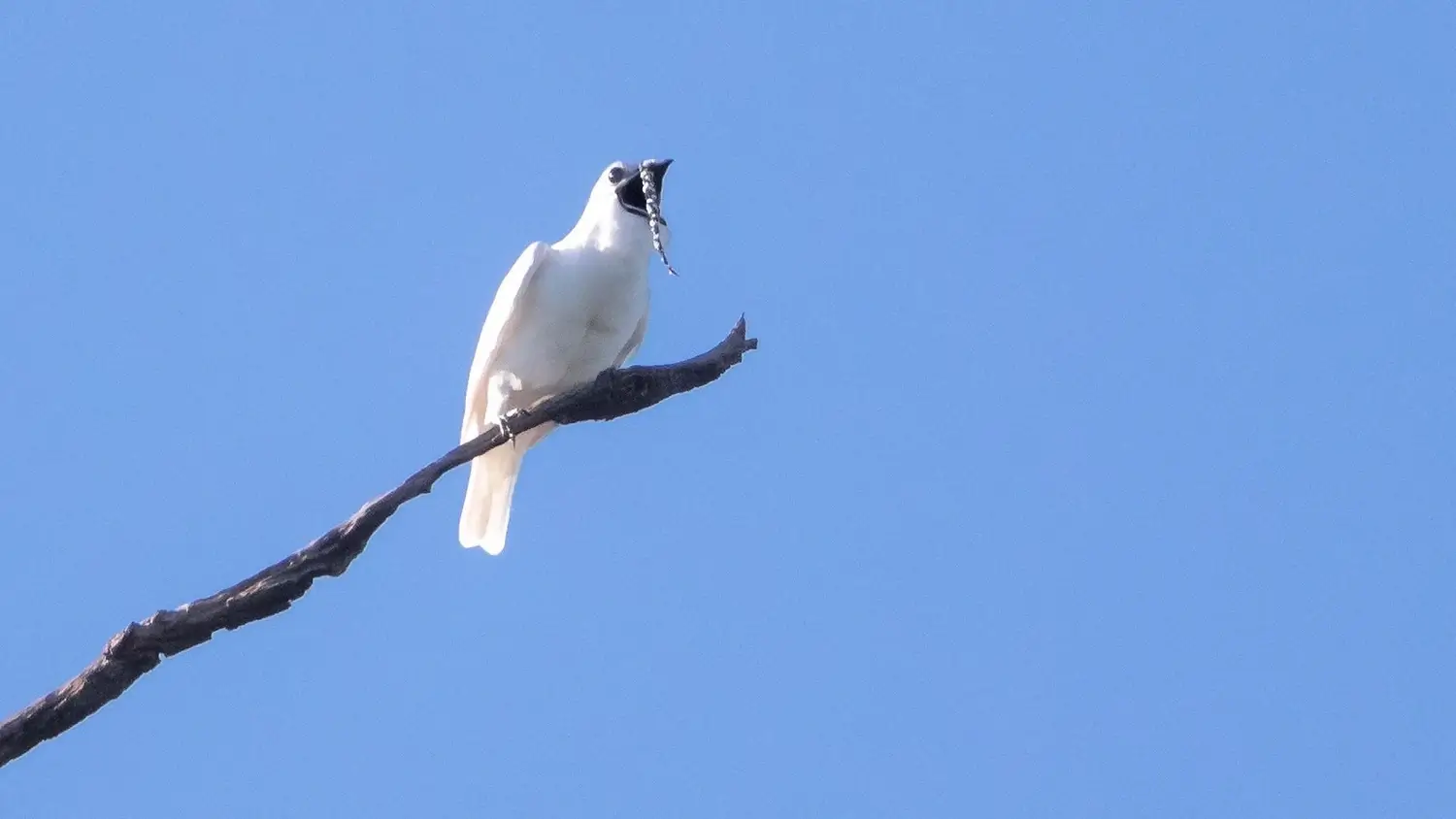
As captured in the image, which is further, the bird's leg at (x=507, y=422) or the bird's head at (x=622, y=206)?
the bird's head at (x=622, y=206)

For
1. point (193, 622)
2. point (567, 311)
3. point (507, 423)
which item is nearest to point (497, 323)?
point (567, 311)

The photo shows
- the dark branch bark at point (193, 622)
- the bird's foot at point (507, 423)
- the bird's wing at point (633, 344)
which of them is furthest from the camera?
the bird's wing at point (633, 344)

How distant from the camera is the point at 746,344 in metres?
6.97

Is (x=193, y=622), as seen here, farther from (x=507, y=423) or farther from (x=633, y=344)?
(x=633, y=344)

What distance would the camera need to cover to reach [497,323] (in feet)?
28.2

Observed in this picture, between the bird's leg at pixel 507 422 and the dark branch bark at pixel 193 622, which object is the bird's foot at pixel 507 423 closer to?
the bird's leg at pixel 507 422

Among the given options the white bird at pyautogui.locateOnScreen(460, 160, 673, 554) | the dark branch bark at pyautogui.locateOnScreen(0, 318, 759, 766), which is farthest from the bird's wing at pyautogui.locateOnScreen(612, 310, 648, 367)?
the dark branch bark at pyautogui.locateOnScreen(0, 318, 759, 766)

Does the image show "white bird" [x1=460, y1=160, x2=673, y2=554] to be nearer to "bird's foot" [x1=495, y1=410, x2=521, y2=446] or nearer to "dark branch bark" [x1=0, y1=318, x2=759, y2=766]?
"bird's foot" [x1=495, y1=410, x2=521, y2=446]

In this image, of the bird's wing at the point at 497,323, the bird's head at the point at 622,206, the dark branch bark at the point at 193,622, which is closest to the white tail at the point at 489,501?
the bird's wing at the point at 497,323

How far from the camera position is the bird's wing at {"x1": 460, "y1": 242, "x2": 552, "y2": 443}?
8.47 m

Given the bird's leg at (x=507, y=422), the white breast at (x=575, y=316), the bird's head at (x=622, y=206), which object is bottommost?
the bird's leg at (x=507, y=422)

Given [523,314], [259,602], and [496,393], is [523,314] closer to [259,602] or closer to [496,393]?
[496,393]

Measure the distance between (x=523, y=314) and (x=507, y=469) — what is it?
929 millimetres

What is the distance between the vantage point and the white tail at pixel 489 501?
904 centimetres
